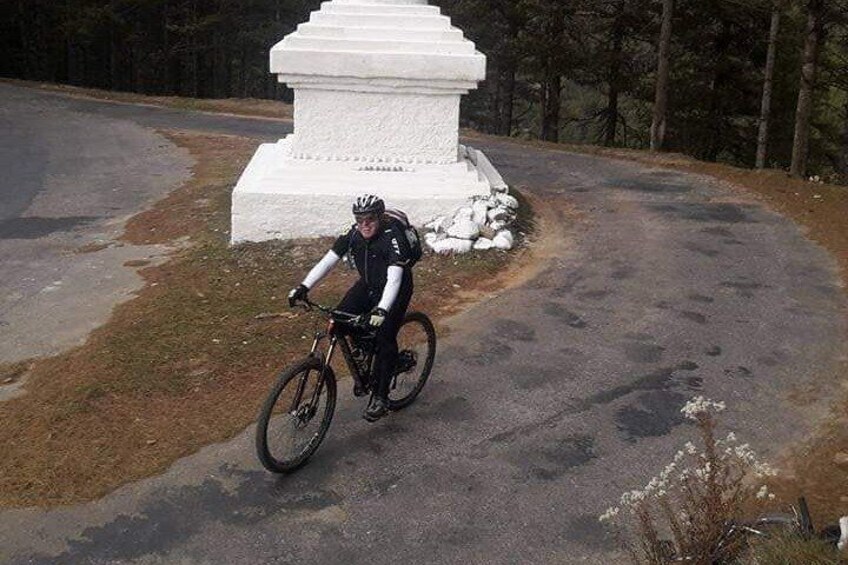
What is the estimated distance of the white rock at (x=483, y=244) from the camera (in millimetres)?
9836

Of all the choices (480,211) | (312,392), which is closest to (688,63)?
(480,211)

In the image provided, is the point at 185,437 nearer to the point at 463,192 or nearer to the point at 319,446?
the point at 319,446

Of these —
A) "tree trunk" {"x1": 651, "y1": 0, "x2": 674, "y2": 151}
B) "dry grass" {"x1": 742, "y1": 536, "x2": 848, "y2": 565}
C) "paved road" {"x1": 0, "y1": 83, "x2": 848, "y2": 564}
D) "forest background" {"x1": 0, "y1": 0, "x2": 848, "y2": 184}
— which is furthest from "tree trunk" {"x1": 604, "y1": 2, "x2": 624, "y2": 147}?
"dry grass" {"x1": 742, "y1": 536, "x2": 848, "y2": 565}

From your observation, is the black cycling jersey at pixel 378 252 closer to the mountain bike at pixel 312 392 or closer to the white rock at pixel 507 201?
the mountain bike at pixel 312 392

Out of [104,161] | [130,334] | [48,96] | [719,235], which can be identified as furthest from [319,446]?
[48,96]

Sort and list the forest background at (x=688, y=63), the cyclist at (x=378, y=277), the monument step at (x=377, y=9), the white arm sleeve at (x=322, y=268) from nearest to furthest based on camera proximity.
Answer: the cyclist at (x=378, y=277) → the white arm sleeve at (x=322, y=268) → the monument step at (x=377, y=9) → the forest background at (x=688, y=63)

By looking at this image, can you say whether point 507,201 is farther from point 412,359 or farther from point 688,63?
point 688,63

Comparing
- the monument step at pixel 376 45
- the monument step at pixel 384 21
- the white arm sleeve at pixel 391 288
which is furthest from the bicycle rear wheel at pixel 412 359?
the monument step at pixel 384 21

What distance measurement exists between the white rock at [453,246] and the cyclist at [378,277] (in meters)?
3.87

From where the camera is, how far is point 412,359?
6.20 metres

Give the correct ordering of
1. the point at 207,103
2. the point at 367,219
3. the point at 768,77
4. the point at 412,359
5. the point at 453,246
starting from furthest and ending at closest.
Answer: the point at 207,103 → the point at 768,77 → the point at 453,246 → the point at 412,359 → the point at 367,219

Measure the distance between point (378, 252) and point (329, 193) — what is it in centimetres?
475

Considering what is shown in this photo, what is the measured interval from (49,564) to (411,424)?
2549 mm

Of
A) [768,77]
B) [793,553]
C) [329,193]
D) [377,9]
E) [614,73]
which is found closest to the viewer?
[793,553]
